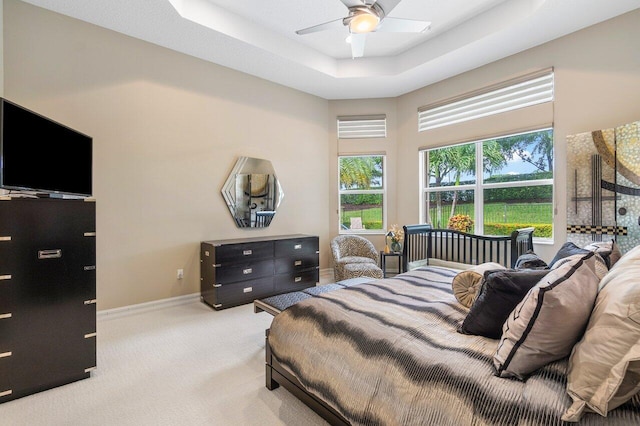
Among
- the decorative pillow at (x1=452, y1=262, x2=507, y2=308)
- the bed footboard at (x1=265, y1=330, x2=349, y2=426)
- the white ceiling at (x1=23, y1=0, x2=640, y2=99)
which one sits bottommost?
the bed footboard at (x1=265, y1=330, x2=349, y2=426)

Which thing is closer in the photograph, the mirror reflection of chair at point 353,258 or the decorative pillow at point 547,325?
the decorative pillow at point 547,325

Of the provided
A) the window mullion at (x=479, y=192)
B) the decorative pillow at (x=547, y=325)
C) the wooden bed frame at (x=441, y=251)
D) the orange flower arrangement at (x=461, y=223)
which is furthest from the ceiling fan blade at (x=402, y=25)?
the orange flower arrangement at (x=461, y=223)

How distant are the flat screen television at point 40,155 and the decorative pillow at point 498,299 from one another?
9.01 ft

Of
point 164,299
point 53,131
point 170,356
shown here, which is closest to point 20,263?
point 53,131

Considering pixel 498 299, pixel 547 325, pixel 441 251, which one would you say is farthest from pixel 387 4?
pixel 441 251

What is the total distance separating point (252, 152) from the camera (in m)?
4.35

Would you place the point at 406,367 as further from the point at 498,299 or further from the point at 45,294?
the point at 45,294

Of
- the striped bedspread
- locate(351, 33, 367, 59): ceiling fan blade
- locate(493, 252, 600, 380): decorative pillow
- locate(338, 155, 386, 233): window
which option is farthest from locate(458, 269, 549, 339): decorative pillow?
locate(338, 155, 386, 233): window

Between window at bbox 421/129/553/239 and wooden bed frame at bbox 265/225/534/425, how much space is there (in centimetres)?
44

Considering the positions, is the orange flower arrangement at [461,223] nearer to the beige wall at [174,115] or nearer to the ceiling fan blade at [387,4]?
the beige wall at [174,115]

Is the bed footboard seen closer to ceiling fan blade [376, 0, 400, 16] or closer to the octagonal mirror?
the octagonal mirror

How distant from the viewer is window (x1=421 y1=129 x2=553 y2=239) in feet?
12.1

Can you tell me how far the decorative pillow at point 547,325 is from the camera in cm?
105

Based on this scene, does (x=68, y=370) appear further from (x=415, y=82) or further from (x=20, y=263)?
(x=415, y=82)
